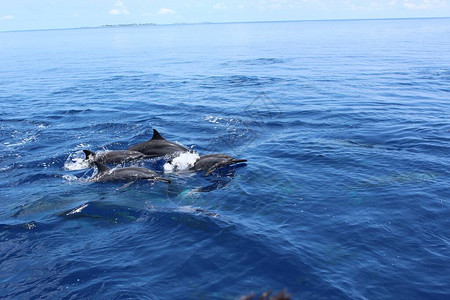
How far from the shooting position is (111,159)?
16719 millimetres

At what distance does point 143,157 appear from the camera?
17219 mm

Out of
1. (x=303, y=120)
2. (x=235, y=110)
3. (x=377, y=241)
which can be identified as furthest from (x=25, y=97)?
(x=377, y=241)

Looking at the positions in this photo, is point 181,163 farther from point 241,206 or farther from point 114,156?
point 241,206

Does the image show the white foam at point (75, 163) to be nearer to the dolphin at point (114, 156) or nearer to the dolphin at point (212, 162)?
the dolphin at point (114, 156)

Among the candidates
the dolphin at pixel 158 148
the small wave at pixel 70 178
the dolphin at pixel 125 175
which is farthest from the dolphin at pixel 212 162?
the small wave at pixel 70 178

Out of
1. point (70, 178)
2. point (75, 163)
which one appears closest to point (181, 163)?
point (70, 178)

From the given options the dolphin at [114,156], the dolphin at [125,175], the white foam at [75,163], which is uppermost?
the dolphin at [125,175]

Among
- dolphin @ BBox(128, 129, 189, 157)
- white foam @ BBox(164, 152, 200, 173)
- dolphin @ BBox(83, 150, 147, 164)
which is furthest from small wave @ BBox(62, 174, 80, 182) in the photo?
white foam @ BBox(164, 152, 200, 173)

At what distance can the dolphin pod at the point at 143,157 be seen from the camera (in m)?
14.4

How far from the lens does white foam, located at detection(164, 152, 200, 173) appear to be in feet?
52.0

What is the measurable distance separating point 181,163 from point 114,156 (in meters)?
3.05

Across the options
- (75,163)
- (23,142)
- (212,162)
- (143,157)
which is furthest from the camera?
(23,142)

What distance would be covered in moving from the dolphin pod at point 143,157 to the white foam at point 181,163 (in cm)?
35

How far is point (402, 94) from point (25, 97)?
101 feet
